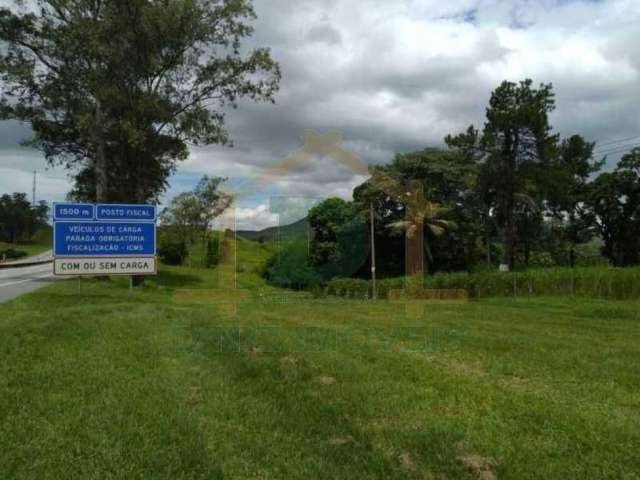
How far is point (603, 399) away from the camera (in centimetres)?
523

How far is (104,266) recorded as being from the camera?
47.1 ft

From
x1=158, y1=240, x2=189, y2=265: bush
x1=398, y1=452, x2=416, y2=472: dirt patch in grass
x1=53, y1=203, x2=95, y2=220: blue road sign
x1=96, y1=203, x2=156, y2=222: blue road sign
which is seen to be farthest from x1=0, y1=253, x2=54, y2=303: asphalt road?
x1=158, y1=240, x2=189, y2=265: bush

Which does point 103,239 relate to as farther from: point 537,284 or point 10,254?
point 10,254

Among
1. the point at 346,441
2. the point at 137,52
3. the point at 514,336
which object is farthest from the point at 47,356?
the point at 137,52

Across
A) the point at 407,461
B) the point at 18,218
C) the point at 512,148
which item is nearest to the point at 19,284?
the point at 407,461

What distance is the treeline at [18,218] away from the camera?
3145 inches

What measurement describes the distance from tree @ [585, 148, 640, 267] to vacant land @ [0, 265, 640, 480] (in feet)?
122

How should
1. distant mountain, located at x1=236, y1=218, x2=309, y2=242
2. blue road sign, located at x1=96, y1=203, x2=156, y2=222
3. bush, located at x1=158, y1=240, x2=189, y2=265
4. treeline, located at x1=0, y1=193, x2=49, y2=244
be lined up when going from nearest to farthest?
distant mountain, located at x1=236, y1=218, x2=309, y2=242 < blue road sign, located at x1=96, y1=203, x2=156, y2=222 < bush, located at x1=158, y1=240, x2=189, y2=265 < treeline, located at x1=0, y1=193, x2=49, y2=244

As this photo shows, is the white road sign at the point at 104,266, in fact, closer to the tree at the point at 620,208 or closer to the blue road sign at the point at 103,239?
the blue road sign at the point at 103,239

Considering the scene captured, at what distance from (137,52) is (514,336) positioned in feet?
65.6

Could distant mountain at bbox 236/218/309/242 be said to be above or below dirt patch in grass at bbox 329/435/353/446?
above

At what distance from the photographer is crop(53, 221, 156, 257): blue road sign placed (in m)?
14.0

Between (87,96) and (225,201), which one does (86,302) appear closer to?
(225,201)

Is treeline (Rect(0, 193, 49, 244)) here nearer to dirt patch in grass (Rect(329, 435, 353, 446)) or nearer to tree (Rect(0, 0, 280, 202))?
tree (Rect(0, 0, 280, 202))
